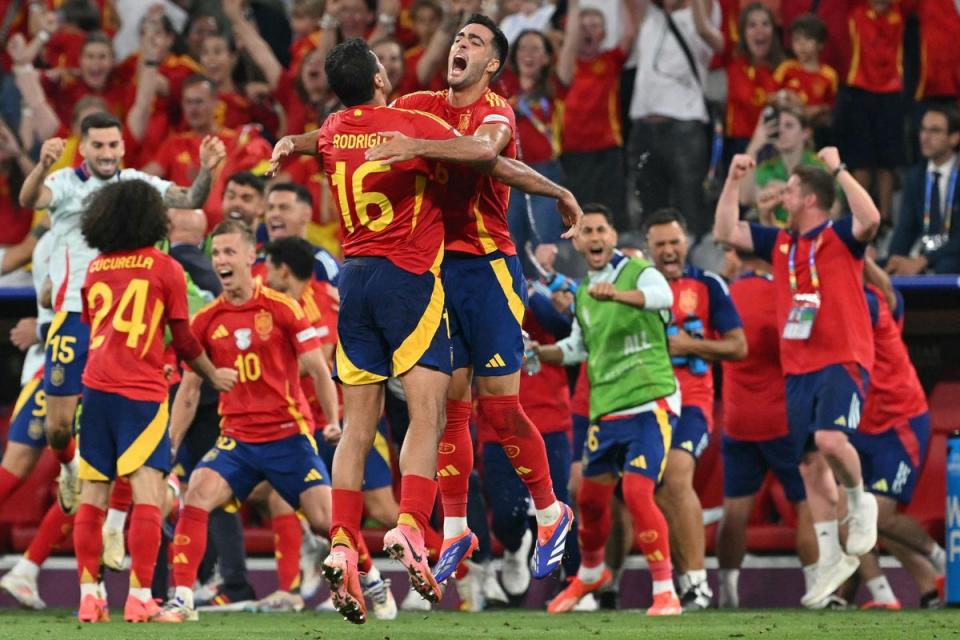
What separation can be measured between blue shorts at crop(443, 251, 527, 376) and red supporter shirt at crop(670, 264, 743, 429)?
364 cm

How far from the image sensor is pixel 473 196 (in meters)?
8.22

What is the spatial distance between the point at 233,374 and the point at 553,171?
15.0ft

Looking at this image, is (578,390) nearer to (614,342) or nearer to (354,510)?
(614,342)

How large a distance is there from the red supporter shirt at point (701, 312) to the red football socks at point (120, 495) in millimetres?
3732

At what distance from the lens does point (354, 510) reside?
7.81 m

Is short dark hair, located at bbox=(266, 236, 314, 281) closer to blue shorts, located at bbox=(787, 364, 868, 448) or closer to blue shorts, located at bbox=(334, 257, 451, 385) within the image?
blue shorts, located at bbox=(787, 364, 868, 448)

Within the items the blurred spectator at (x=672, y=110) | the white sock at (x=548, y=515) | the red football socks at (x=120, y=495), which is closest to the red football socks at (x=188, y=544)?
the red football socks at (x=120, y=495)

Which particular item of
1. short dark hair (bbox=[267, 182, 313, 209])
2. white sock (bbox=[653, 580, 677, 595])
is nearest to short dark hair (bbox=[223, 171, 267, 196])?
short dark hair (bbox=[267, 182, 313, 209])

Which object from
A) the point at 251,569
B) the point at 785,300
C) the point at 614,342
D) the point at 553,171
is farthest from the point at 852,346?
the point at 251,569

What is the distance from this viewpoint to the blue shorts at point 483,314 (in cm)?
821

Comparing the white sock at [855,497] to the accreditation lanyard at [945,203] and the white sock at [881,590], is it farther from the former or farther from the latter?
the accreditation lanyard at [945,203]

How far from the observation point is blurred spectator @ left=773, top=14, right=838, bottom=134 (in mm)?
14070

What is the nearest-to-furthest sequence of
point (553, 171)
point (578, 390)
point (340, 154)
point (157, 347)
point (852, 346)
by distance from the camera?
point (340, 154), point (157, 347), point (852, 346), point (578, 390), point (553, 171)

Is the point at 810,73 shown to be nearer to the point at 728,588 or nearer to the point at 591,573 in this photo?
the point at 728,588
